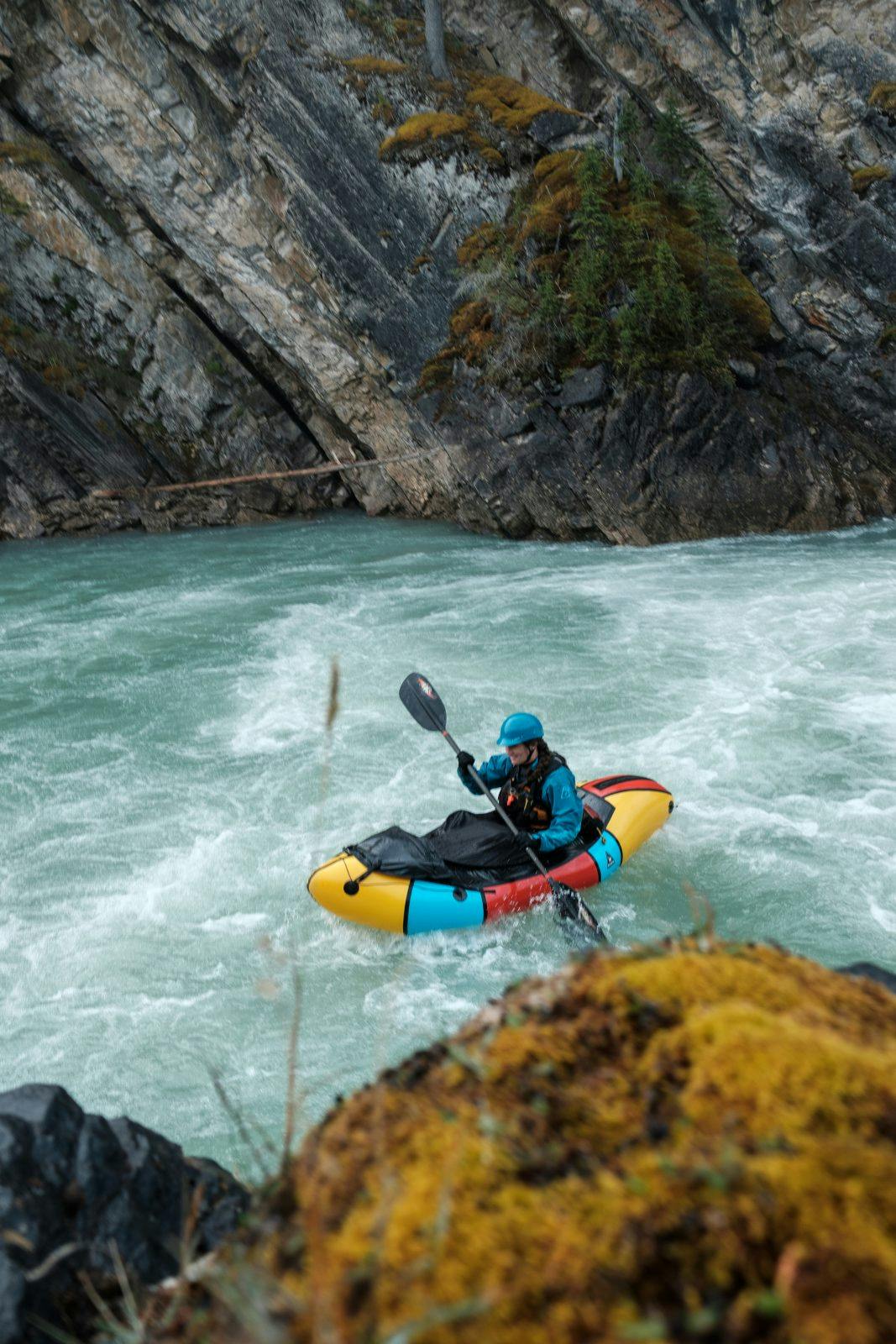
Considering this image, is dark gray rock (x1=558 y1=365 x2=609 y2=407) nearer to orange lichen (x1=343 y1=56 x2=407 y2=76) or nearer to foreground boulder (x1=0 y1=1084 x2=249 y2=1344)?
orange lichen (x1=343 y1=56 x2=407 y2=76)

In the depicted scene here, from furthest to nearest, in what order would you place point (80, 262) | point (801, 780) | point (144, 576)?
point (80, 262) < point (144, 576) < point (801, 780)

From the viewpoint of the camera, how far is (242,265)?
59.6 ft

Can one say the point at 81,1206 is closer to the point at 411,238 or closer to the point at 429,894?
the point at 429,894

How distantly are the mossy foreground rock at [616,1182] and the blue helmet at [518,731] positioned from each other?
3742mm

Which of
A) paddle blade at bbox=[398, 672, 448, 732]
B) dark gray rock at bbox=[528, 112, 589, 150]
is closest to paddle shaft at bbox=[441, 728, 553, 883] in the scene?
paddle blade at bbox=[398, 672, 448, 732]

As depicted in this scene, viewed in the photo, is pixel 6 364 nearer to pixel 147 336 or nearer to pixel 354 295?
pixel 147 336

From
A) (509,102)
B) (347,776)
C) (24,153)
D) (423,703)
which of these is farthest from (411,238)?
(423,703)

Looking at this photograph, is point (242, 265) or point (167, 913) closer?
point (167, 913)

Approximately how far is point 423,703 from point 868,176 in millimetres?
14654

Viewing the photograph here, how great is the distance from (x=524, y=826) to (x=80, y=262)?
17.3 m

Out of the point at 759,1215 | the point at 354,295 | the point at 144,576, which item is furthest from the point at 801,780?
the point at 354,295

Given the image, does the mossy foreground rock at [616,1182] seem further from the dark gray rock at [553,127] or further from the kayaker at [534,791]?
the dark gray rock at [553,127]

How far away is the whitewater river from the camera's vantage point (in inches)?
195

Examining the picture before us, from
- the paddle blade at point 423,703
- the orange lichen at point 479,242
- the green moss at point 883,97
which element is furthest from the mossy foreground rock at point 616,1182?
the green moss at point 883,97
